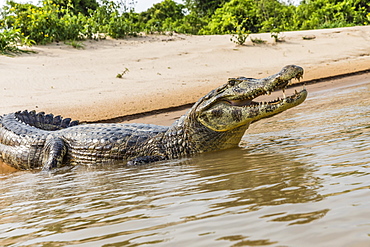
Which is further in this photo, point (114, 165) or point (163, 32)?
point (163, 32)

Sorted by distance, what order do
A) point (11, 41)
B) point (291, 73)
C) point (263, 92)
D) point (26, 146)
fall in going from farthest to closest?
point (11, 41)
point (26, 146)
point (263, 92)
point (291, 73)

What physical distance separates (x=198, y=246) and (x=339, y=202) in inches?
24.9

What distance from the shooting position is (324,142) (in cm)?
357

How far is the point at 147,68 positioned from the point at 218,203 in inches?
415

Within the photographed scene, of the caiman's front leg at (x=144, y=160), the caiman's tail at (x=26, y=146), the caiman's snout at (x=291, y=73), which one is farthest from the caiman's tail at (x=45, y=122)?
the caiman's snout at (x=291, y=73)

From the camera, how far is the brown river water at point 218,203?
1456mm

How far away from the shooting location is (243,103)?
444 cm

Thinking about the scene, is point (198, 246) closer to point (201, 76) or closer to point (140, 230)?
point (140, 230)

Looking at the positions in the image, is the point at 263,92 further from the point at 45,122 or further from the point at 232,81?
the point at 45,122

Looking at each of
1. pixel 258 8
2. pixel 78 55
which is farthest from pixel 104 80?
pixel 258 8

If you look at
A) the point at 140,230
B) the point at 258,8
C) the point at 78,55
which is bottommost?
the point at 140,230

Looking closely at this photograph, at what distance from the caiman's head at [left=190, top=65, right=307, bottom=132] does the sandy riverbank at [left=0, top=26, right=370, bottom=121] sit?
4.01 meters

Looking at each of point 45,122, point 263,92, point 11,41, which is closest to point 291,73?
point 263,92

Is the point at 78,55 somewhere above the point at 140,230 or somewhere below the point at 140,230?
above
